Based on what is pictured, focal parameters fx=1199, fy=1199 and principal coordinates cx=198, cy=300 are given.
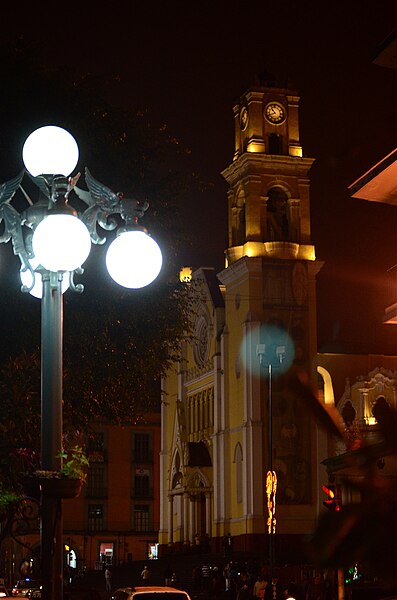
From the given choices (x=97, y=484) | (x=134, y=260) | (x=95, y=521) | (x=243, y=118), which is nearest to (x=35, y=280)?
(x=134, y=260)

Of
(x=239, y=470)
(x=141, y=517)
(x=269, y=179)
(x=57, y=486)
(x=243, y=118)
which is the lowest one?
(x=57, y=486)

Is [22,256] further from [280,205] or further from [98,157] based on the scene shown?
[280,205]

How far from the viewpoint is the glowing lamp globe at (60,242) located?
6941 millimetres

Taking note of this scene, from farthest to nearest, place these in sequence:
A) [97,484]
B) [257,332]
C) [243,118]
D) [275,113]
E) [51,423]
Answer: [97,484] → [243,118] → [275,113] → [257,332] → [51,423]

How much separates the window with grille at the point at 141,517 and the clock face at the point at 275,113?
31141 mm

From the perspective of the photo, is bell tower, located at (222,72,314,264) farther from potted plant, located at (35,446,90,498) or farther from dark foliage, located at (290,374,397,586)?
dark foliage, located at (290,374,397,586)

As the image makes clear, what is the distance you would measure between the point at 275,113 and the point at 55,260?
2104 inches

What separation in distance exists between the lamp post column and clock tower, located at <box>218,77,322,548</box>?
46.7m

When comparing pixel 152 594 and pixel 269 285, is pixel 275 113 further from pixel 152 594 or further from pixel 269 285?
pixel 152 594

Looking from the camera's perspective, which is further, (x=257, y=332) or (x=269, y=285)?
(x=269, y=285)

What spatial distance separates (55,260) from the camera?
6930mm

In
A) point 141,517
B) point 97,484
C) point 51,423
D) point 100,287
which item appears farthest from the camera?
point 141,517

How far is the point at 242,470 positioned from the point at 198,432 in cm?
910

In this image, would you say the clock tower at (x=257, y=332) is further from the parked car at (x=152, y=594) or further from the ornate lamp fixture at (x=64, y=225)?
the ornate lamp fixture at (x=64, y=225)
